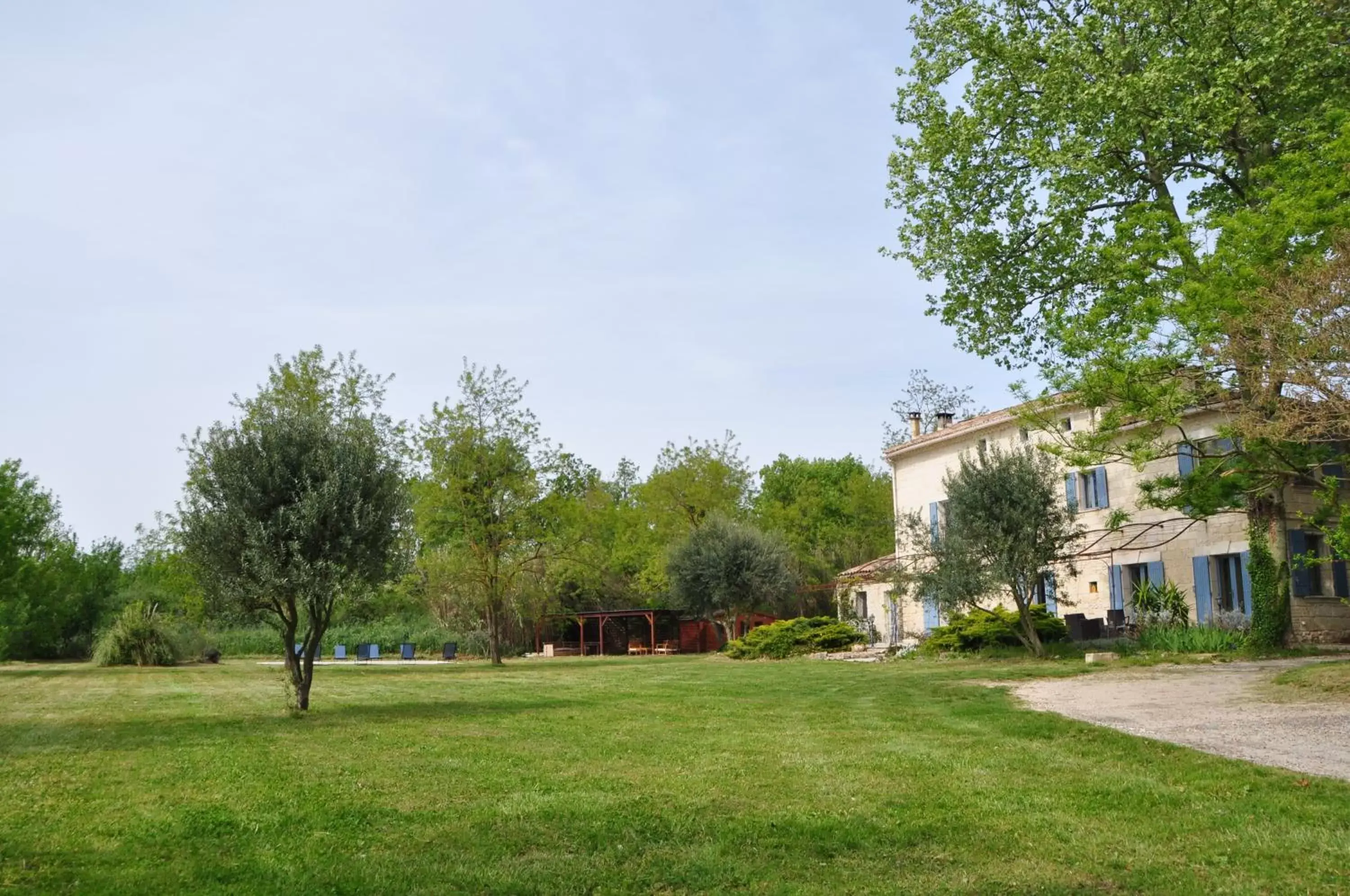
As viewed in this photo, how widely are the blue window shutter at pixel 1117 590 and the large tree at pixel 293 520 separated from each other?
71.2 feet

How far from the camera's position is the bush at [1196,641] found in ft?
70.6

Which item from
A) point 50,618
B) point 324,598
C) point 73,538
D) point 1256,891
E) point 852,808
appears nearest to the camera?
point 1256,891

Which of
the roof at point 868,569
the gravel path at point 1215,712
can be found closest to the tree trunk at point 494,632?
the roof at point 868,569

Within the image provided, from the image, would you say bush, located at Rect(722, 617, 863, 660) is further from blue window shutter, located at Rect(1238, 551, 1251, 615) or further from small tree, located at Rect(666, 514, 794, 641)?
blue window shutter, located at Rect(1238, 551, 1251, 615)

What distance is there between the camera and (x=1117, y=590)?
29.8m

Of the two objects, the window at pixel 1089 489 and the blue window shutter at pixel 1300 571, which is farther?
the window at pixel 1089 489

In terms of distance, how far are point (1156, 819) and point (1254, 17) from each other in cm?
1730

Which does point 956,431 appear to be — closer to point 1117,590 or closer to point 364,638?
point 1117,590

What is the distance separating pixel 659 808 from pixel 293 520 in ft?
29.3

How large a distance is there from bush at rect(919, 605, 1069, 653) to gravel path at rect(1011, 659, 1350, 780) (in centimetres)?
761

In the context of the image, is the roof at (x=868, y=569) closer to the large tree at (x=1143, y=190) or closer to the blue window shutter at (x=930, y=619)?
the blue window shutter at (x=930, y=619)

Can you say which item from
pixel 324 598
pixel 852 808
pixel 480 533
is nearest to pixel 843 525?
pixel 480 533

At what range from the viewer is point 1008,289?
76.3 ft

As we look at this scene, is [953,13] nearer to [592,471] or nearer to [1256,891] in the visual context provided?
[1256,891]
